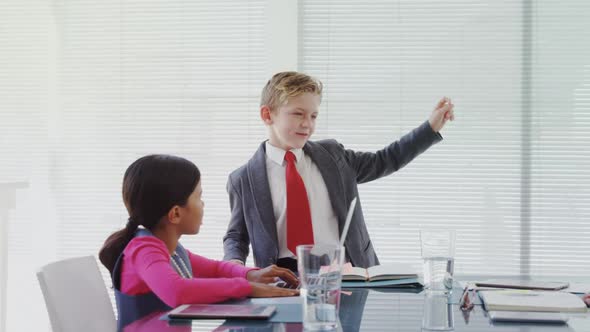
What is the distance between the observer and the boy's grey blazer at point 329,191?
96.8 inches

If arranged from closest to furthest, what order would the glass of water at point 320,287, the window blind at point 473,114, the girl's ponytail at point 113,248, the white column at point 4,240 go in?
the glass of water at point 320,287
the girl's ponytail at point 113,248
the white column at point 4,240
the window blind at point 473,114

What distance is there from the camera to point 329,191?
255cm

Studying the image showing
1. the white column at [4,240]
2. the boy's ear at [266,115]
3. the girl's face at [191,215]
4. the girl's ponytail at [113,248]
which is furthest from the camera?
the white column at [4,240]

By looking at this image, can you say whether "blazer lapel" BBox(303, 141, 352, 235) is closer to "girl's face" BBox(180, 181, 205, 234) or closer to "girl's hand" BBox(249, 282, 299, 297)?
"girl's face" BBox(180, 181, 205, 234)

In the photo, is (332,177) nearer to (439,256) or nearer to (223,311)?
(439,256)

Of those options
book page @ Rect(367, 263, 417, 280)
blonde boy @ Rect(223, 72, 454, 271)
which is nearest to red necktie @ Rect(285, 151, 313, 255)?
blonde boy @ Rect(223, 72, 454, 271)

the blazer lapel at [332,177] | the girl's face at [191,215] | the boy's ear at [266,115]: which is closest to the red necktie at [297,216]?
the blazer lapel at [332,177]

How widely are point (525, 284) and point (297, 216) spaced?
928 millimetres

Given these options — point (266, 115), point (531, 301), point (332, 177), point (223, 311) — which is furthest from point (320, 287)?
point (266, 115)

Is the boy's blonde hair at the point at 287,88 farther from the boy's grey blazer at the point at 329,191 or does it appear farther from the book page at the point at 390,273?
the book page at the point at 390,273

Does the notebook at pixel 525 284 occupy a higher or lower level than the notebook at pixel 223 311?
lower

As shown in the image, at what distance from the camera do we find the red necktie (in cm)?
246

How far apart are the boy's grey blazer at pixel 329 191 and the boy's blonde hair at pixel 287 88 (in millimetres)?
192

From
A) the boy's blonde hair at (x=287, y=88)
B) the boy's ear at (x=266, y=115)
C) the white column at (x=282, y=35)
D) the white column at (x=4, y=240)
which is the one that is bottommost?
the white column at (x=4, y=240)
